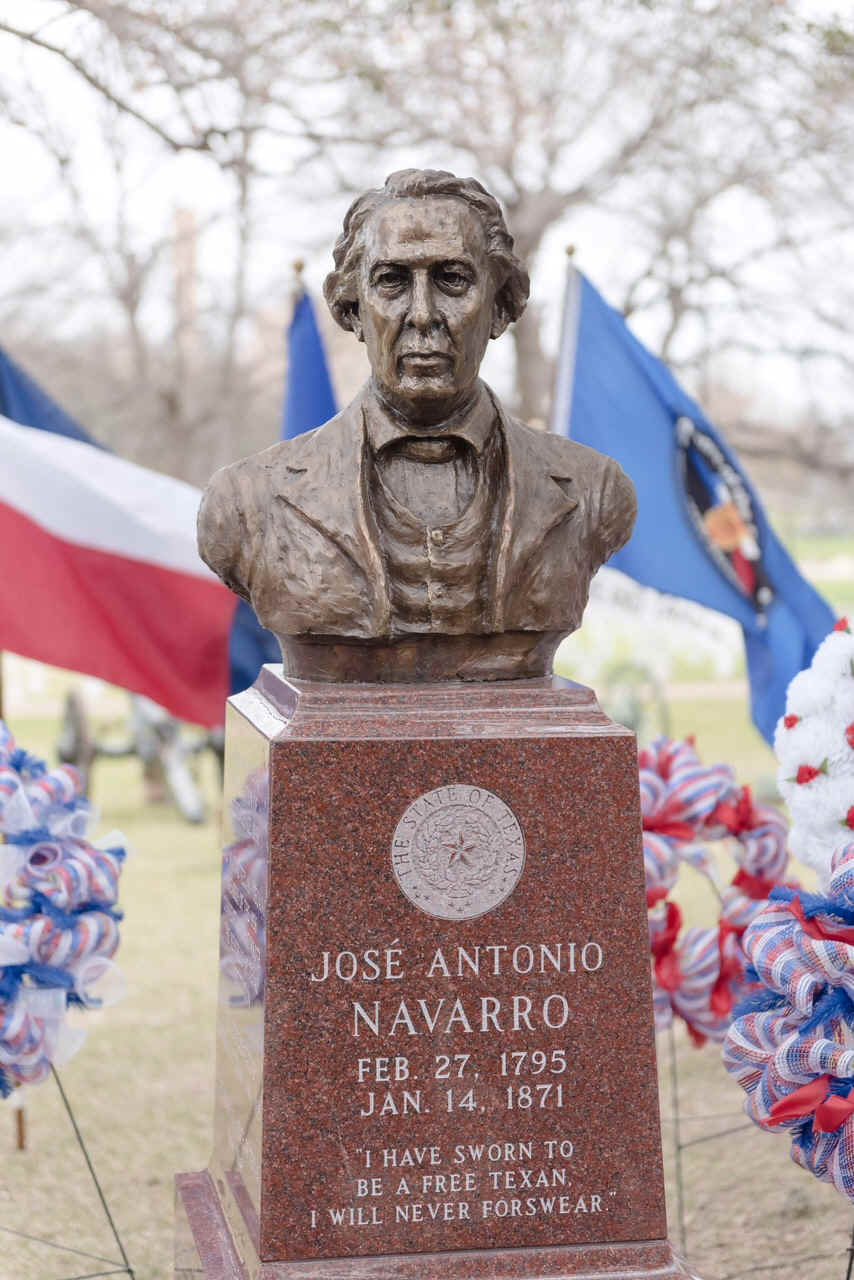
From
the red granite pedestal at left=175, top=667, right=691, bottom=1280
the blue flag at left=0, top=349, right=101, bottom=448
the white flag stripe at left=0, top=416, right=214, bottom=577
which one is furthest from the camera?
the blue flag at left=0, top=349, right=101, bottom=448

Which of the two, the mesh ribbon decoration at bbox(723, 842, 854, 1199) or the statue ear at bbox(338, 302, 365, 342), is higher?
the statue ear at bbox(338, 302, 365, 342)

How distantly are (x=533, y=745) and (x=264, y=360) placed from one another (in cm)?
1288

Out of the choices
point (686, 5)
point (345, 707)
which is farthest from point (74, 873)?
point (686, 5)

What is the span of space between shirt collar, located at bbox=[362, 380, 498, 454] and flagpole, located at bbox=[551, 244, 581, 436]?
2.80m

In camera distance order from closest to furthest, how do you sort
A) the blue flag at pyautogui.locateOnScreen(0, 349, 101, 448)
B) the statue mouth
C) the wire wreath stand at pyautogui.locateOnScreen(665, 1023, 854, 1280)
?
the statue mouth < the wire wreath stand at pyautogui.locateOnScreen(665, 1023, 854, 1280) < the blue flag at pyautogui.locateOnScreen(0, 349, 101, 448)

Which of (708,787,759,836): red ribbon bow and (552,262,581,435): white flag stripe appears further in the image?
(552,262,581,435): white flag stripe

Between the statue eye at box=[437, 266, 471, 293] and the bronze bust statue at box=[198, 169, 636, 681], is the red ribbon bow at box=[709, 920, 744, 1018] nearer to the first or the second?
the bronze bust statue at box=[198, 169, 636, 681]

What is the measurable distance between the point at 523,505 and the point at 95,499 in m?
2.72

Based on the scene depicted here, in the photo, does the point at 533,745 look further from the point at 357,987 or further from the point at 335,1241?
the point at 335,1241

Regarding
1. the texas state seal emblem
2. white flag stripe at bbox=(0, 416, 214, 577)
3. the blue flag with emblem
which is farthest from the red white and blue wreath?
the blue flag with emblem

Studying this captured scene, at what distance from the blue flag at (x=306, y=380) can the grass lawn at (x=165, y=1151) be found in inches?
115

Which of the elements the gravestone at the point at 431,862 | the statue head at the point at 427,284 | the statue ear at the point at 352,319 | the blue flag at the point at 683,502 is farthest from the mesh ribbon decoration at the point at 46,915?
the blue flag at the point at 683,502

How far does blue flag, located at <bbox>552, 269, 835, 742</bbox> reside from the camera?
6.42m

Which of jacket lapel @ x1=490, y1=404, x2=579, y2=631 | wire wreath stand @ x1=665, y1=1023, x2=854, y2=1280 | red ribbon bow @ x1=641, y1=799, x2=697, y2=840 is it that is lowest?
wire wreath stand @ x1=665, y1=1023, x2=854, y2=1280
